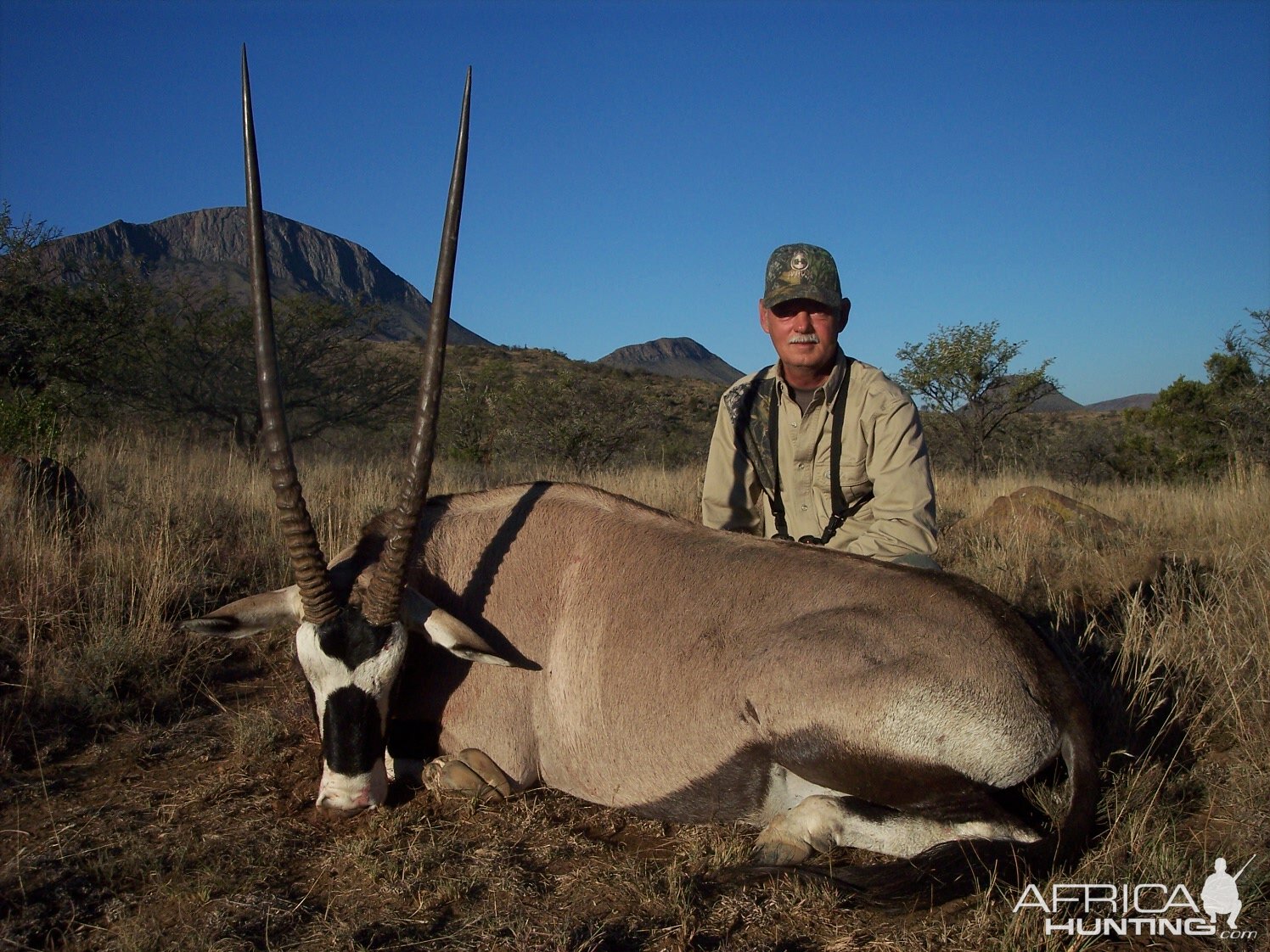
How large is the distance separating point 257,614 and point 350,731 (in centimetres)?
65

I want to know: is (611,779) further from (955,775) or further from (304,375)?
(304,375)

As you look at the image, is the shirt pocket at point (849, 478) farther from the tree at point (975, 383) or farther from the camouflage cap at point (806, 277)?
the tree at point (975, 383)

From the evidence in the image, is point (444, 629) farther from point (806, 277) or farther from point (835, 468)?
point (806, 277)

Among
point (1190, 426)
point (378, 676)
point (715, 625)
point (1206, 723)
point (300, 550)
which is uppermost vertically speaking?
point (1190, 426)

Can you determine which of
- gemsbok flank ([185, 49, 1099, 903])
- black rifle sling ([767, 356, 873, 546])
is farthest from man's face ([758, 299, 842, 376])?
gemsbok flank ([185, 49, 1099, 903])

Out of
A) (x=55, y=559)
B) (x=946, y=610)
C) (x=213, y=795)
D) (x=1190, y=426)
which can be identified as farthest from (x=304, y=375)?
(x=1190, y=426)

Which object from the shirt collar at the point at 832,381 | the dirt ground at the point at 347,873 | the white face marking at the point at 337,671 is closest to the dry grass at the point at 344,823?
the dirt ground at the point at 347,873

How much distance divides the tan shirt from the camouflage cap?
388 mm

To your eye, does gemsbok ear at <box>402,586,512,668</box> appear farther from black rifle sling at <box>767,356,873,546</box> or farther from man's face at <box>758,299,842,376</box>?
man's face at <box>758,299,842,376</box>

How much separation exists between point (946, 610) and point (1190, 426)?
19350 millimetres

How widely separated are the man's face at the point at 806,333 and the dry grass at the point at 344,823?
7.32ft

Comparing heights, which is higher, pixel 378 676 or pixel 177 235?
pixel 177 235

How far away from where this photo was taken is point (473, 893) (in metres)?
2.76

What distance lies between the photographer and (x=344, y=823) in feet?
10.5
